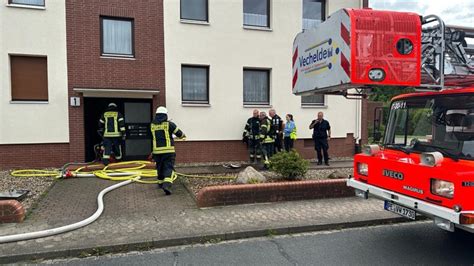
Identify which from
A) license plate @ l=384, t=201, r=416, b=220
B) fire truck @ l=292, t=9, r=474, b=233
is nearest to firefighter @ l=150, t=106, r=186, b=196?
fire truck @ l=292, t=9, r=474, b=233

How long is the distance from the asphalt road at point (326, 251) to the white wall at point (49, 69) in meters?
7.16

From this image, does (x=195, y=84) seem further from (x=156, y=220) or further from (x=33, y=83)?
(x=156, y=220)

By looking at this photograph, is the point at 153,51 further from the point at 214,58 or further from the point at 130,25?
the point at 214,58

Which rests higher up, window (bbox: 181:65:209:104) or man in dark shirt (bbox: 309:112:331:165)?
window (bbox: 181:65:209:104)

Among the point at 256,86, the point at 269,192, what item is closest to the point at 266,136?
the point at 256,86

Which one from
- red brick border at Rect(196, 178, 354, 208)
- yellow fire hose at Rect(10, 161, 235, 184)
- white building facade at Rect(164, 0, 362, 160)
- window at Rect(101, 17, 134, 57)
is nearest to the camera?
red brick border at Rect(196, 178, 354, 208)

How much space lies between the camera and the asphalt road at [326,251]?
4195mm

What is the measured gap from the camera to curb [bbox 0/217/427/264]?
4.30 metres

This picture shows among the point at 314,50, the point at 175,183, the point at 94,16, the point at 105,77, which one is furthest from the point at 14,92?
the point at 314,50

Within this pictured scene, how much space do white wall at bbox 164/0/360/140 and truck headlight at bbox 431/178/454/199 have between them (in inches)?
336

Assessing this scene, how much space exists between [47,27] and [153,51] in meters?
3.18

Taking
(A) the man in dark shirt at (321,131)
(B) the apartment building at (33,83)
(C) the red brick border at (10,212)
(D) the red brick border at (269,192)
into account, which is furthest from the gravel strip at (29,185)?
(A) the man in dark shirt at (321,131)

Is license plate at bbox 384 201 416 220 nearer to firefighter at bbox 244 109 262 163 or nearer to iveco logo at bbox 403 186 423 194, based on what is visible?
iveco logo at bbox 403 186 423 194

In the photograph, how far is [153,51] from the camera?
36.4 ft
